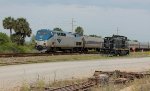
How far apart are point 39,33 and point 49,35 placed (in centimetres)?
203

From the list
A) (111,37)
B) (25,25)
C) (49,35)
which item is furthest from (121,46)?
(25,25)

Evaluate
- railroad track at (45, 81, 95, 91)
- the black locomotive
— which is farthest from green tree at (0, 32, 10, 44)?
railroad track at (45, 81, 95, 91)

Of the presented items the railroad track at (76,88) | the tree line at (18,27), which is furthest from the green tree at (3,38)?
the railroad track at (76,88)

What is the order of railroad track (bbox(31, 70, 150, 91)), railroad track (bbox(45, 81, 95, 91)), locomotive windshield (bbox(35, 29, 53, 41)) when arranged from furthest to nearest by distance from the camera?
1. locomotive windshield (bbox(35, 29, 53, 41))
2. railroad track (bbox(31, 70, 150, 91))
3. railroad track (bbox(45, 81, 95, 91))

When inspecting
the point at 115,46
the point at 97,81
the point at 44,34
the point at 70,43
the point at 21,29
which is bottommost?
the point at 97,81

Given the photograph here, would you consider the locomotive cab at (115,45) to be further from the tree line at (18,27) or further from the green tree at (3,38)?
the tree line at (18,27)

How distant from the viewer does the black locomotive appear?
6013cm

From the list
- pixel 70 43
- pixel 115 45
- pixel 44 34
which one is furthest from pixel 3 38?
pixel 115 45

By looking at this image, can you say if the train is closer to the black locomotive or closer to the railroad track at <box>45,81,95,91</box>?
the black locomotive

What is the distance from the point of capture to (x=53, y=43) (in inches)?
2244

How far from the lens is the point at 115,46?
60469mm

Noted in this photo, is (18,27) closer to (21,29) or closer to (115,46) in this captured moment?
(21,29)

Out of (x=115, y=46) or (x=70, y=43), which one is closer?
(x=115, y=46)

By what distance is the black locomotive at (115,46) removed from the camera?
6013cm
